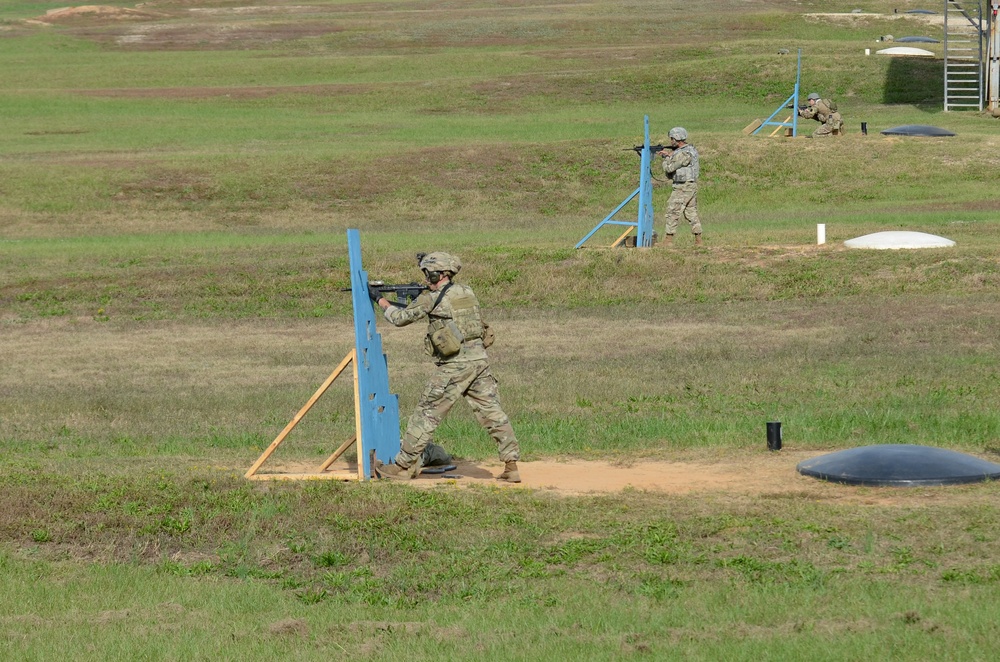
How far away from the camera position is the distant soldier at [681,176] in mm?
25969

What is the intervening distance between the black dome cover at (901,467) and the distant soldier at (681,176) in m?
14.1

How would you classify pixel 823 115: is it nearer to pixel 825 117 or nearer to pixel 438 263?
pixel 825 117

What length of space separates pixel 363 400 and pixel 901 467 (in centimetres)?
433

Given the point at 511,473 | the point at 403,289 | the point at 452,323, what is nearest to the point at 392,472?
the point at 511,473

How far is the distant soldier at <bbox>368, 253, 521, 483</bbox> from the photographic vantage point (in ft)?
39.0

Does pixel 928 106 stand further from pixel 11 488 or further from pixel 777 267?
pixel 11 488

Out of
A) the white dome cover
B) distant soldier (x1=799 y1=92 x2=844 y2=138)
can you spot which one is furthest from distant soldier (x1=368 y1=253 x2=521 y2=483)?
distant soldier (x1=799 y1=92 x2=844 y2=138)

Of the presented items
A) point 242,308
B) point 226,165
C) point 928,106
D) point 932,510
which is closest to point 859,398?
point 932,510

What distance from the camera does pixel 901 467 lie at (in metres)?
11.6

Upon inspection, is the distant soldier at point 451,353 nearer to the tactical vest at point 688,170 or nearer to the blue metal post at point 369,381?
the blue metal post at point 369,381

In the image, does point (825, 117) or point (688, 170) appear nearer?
point (688, 170)

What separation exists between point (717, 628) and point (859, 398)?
8.33 m

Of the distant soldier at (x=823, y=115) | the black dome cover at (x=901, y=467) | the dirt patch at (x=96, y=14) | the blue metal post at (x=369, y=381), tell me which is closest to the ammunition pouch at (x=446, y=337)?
the blue metal post at (x=369, y=381)

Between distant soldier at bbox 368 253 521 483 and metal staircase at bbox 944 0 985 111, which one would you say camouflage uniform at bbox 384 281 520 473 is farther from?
metal staircase at bbox 944 0 985 111
